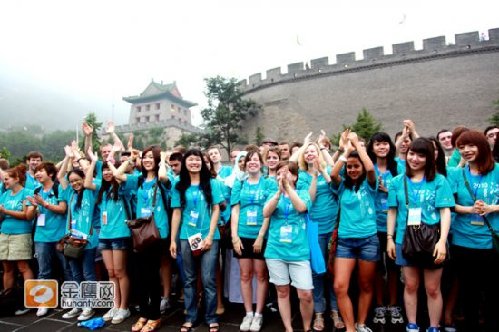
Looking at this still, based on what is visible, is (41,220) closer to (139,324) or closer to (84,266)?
(84,266)

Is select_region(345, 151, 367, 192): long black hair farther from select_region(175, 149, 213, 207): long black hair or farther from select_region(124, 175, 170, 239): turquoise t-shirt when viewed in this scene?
select_region(124, 175, 170, 239): turquoise t-shirt

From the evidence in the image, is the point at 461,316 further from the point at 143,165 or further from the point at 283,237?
the point at 143,165

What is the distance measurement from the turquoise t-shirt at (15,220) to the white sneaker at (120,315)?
167 centimetres

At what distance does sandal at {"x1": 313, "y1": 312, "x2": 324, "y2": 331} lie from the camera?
337cm

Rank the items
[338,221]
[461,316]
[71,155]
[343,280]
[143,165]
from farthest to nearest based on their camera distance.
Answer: [71,155] < [143,165] < [461,316] < [338,221] < [343,280]

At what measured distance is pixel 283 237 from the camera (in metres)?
3.16

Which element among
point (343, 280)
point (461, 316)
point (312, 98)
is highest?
point (312, 98)

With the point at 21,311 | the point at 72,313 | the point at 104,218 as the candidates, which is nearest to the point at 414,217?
the point at 104,218

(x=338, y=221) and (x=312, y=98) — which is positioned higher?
(x=312, y=98)

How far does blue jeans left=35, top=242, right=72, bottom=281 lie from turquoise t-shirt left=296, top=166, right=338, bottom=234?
300 centimetres

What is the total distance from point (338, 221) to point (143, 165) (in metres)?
2.10

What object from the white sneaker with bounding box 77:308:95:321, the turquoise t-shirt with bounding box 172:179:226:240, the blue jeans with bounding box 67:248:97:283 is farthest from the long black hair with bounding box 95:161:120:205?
the white sneaker with bounding box 77:308:95:321

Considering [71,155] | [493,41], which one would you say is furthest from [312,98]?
[71,155]

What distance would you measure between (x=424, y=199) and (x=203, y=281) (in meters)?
2.15
